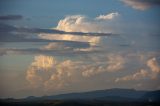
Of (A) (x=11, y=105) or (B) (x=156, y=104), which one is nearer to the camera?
(A) (x=11, y=105)

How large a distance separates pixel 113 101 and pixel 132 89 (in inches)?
11.1

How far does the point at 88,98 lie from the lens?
16.1 ft

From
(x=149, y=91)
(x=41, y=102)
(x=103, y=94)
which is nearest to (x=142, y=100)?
(x=149, y=91)

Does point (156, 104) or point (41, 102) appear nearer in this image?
point (41, 102)

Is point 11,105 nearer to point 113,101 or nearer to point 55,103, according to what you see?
point 55,103

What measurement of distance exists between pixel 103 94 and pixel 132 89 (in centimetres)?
37

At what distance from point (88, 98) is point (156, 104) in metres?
0.95

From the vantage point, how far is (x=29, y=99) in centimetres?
488

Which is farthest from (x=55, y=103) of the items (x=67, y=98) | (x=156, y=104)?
(x=156, y=104)

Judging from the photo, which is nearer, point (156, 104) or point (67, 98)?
point (67, 98)

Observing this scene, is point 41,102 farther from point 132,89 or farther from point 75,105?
point 132,89

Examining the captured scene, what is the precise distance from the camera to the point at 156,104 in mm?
5266

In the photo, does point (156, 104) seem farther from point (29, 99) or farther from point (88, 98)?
point (29, 99)

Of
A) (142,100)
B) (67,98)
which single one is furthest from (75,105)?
(142,100)
